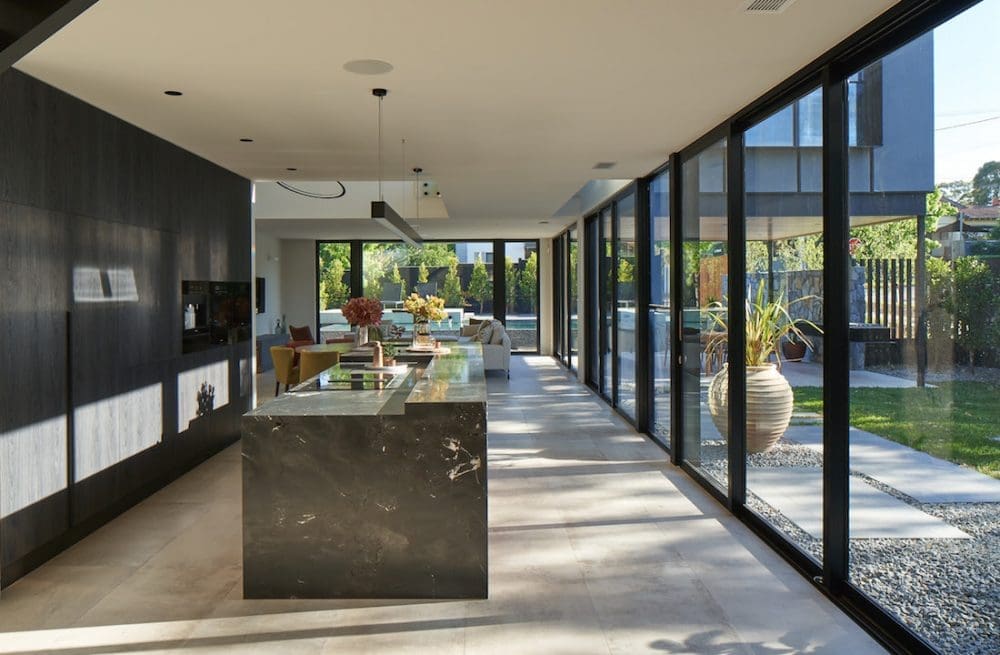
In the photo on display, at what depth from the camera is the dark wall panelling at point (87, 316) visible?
3787mm

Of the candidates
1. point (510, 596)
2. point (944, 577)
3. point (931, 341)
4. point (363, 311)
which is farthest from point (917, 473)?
point (363, 311)

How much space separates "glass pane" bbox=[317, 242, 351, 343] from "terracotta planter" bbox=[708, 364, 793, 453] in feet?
39.3

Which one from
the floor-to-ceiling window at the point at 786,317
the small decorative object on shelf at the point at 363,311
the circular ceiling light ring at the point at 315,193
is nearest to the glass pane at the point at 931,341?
the floor-to-ceiling window at the point at 786,317

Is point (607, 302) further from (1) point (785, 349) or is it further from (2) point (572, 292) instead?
(1) point (785, 349)

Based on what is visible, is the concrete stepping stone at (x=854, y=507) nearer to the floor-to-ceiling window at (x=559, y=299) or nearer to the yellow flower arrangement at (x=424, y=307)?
the yellow flower arrangement at (x=424, y=307)

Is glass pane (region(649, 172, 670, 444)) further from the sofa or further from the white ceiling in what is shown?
the sofa

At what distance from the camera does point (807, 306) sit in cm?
385

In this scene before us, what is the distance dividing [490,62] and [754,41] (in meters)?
1.24

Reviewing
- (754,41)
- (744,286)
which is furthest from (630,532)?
(754,41)

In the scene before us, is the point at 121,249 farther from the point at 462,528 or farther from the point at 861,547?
the point at 861,547

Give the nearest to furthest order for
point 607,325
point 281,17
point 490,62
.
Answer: point 281,17, point 490,62, point 607,325

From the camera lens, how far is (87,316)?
14.5 feet

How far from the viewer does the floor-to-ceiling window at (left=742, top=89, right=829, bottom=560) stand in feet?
12.4

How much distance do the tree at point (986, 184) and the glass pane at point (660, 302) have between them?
3891mm
